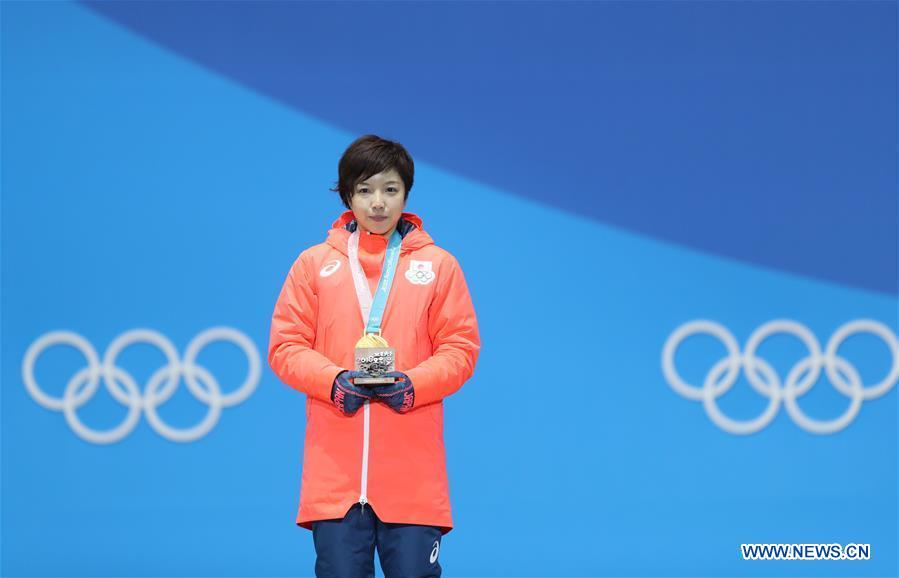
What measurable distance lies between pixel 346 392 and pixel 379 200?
0.56 m

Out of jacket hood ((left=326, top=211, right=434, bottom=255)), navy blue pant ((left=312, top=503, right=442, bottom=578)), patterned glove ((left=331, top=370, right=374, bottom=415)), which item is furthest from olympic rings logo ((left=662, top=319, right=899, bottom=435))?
patterned glove ((left=331, top=370, right=374, bottom=415))

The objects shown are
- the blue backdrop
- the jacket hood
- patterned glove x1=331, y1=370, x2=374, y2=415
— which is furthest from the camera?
the blue backdrop

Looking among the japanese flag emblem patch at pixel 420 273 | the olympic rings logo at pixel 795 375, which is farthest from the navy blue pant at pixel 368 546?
the olympic rings logo at pixel 795 375

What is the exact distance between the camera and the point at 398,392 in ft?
10.0

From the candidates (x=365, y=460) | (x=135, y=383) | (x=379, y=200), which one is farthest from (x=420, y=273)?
(x=135, y=383)

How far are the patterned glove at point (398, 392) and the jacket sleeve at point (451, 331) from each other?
0.07m

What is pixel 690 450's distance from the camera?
5219mm

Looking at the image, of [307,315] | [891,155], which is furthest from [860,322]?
[307,315]

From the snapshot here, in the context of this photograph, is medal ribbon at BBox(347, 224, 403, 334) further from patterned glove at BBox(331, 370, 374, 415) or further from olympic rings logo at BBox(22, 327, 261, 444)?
olympic rings logo at BBox(22, 327, 261, 444)

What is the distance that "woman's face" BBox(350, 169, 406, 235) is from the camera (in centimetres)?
327

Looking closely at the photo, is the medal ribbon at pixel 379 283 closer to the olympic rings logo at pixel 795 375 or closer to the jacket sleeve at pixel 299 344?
the jacket sleeve at pixel 299 344

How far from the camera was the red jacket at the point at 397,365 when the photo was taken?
10.2 feet

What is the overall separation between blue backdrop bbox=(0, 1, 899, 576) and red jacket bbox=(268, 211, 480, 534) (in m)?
1.91

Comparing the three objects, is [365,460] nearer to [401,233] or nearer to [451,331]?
[451,331]
